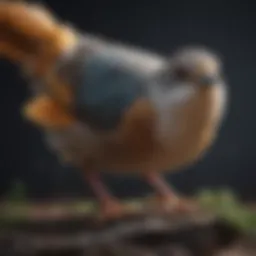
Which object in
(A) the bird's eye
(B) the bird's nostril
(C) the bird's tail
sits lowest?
(B) the bird's nostril

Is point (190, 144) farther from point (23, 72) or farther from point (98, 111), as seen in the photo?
point (23, 72)

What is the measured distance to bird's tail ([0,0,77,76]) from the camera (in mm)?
1210

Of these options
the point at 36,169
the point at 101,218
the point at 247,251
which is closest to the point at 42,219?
the point at 101,218

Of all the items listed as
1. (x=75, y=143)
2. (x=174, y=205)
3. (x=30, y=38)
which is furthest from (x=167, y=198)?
(x=30, y=38)

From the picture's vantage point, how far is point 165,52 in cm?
132

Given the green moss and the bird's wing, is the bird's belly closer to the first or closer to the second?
the bird's wing

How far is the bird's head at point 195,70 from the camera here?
1108 millimetres

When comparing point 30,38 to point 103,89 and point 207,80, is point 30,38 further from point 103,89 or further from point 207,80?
point 207,80

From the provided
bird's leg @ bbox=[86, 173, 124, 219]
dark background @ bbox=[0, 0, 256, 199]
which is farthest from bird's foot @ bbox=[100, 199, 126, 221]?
dark background @ bbox=[0, 0, 256, 199]

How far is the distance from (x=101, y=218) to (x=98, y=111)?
0.15 metres

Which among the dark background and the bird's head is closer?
the bird's head

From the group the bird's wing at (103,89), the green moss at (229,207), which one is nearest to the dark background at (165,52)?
the green moss at (229,207)

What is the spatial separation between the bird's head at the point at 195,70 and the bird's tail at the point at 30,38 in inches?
7.5

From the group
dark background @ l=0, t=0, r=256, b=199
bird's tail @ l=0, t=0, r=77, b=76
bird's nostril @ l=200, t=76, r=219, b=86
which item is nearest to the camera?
bird's nostril @ l=200, t=76, r=219, b=86
